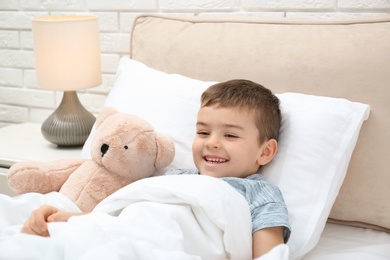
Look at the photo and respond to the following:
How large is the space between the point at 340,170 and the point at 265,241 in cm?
27

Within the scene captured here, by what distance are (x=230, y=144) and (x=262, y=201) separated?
16cm

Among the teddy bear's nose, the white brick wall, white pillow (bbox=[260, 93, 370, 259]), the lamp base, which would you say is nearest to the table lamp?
the lamp base

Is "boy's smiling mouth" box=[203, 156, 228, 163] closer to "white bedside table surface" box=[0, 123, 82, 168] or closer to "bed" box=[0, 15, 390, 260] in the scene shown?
"bed" box=[0, 15, 390, 260]

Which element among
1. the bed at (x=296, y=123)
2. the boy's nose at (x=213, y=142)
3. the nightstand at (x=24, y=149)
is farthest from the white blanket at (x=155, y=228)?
the nightstand at (x=24, y=149)

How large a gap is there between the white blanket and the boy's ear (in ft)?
0.64

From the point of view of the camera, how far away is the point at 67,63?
184 centimetres

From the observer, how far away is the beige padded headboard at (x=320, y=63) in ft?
4.39

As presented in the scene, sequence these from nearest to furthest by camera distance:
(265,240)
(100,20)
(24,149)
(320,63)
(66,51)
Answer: (265,240), (320,63), (66,51), (24,149), (100,20)

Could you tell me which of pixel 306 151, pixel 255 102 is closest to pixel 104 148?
pixel 255 102

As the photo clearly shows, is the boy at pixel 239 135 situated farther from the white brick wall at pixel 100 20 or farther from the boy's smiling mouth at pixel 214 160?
the white brick wall at pixel 100 20

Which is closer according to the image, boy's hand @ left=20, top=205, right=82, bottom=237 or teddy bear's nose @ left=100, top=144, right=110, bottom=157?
boy's hand @ left=20, top=205, right=82, bottom=237

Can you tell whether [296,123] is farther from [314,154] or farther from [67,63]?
[67,63]

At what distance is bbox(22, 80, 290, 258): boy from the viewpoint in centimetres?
129

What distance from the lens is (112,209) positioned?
3.77 feet
